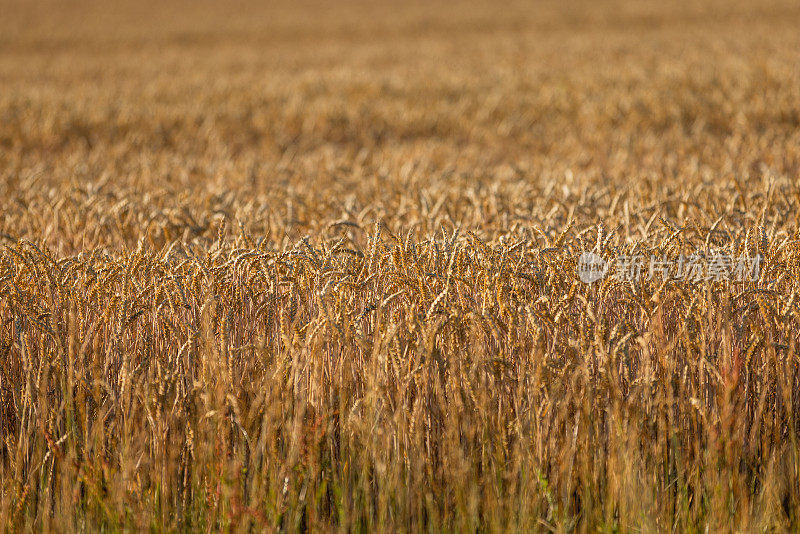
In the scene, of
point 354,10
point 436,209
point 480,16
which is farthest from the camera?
point 354,10

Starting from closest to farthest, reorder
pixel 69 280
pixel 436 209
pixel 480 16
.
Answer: pixel 69 280 < pixel 436 209 < pixel 480 16

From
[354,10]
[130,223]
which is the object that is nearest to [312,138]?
[130,223]

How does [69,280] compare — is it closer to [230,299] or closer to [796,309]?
[230,299]

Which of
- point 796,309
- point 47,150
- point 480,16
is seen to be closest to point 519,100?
point 47,150

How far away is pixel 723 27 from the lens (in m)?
16.7

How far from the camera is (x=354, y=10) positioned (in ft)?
82.3

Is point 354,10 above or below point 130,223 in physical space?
above

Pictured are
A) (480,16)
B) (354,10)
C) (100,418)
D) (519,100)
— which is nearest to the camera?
(100,418)

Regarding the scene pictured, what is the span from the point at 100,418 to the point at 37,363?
578mm

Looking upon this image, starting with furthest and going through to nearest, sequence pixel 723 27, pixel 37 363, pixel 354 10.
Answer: pixel 354 10, pixel 723 27, pixel 37 363

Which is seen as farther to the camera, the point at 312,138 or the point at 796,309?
the point at 312,138

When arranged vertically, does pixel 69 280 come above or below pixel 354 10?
below

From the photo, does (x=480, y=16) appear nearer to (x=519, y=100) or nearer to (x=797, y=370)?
(x=519, y=100)

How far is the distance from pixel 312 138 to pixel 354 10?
716 inches
